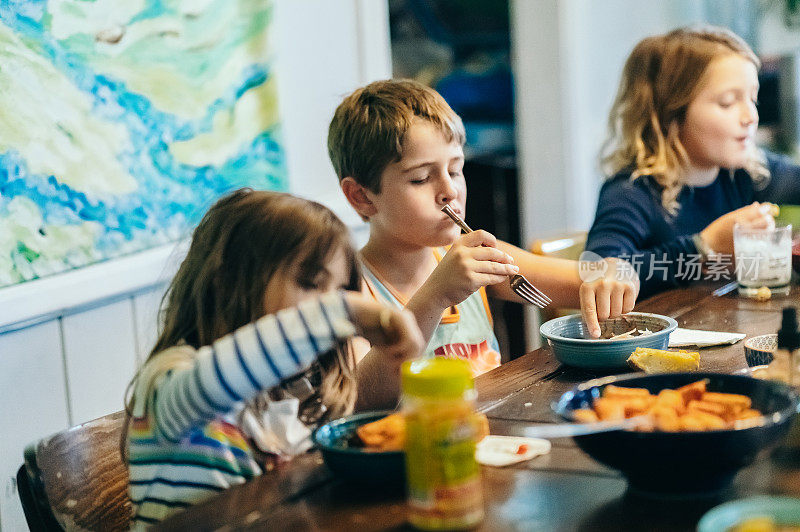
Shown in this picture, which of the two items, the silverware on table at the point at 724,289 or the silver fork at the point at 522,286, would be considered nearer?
the silver fork at the point at 522,286

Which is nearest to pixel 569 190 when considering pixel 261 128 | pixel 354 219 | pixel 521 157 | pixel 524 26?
pixel 521 157

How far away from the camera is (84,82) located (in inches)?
80.7

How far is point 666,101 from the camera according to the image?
2.42 m

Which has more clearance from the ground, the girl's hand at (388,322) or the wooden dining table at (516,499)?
the girl's hand at (388,322)

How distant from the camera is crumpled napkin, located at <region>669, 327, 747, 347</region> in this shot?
1.57 meters

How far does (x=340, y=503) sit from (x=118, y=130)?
54.0 inches

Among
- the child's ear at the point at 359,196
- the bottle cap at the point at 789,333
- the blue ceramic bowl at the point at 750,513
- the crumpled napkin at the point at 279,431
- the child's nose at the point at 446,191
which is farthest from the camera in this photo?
the child's ear at the point at 359,196

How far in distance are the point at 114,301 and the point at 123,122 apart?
1.36 feet

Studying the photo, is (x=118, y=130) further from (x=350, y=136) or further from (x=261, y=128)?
(x=350, y=136)

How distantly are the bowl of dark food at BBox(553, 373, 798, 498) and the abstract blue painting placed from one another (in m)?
0.96

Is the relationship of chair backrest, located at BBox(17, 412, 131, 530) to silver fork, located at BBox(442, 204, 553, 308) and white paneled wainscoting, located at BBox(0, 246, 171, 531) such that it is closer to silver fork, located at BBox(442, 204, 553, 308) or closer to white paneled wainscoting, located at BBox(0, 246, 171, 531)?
white paneled wainscoting, located at BBox(0, 246, 171, 531)

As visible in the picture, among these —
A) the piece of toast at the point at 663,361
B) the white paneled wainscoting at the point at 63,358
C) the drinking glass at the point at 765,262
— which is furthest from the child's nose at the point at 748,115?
the white paneled wainscoting at the point at 63,358

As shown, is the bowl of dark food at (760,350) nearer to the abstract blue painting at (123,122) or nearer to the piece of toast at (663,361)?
the piece of toast at (663,361)

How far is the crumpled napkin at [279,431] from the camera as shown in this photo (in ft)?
4.15
